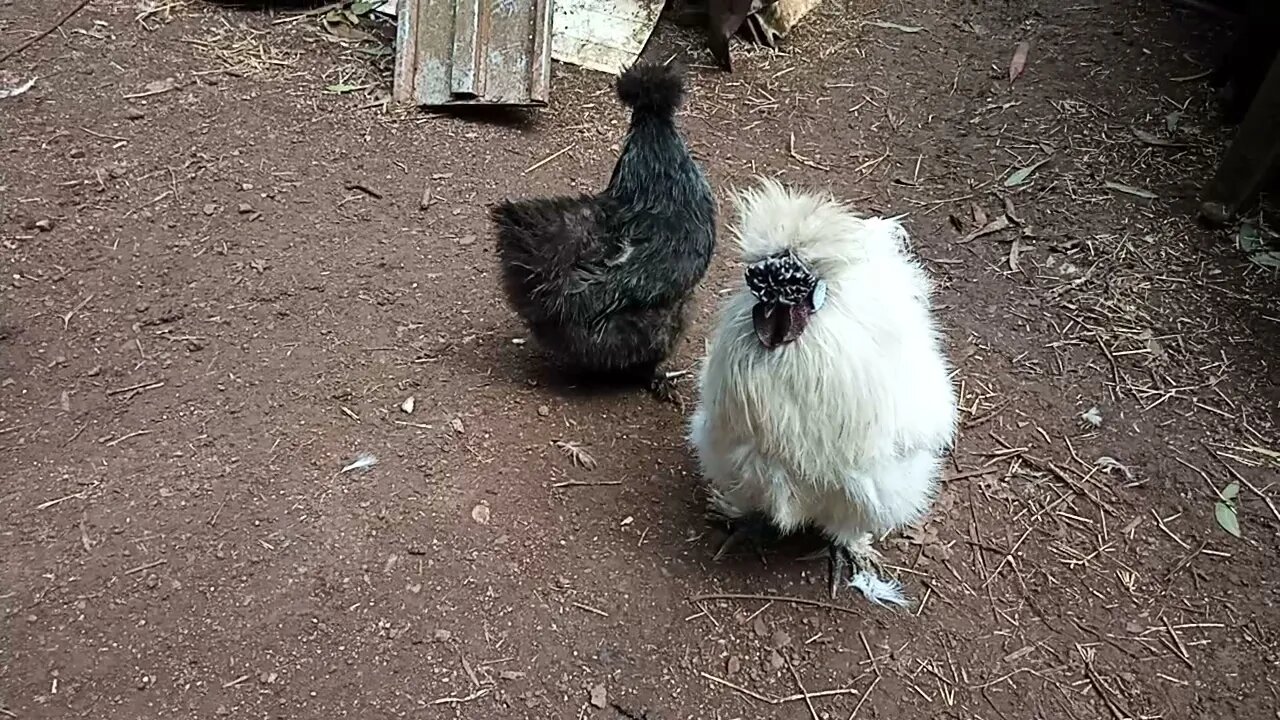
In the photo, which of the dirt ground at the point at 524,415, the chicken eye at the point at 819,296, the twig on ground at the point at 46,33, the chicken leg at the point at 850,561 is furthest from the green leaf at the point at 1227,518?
the twig on ground at the point at 46,33

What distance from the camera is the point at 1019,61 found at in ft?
19.0

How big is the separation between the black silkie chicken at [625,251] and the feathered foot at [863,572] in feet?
3.55

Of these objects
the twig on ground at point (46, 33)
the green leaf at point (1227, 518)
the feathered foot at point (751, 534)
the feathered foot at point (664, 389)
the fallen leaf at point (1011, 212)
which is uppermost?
the fallen leaf at point (1011, 212)

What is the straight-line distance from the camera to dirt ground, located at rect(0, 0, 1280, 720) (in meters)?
3.08

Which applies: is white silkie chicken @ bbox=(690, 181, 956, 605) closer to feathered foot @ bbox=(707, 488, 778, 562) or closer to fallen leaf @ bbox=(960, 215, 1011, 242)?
feathered foot @ bbox=(707, 488, 778, 562)

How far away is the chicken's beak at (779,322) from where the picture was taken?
107 inches

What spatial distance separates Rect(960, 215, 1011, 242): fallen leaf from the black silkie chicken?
161 cm

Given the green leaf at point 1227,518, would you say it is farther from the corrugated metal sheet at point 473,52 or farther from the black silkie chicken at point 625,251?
the corrugated metal sheet at point 473,52

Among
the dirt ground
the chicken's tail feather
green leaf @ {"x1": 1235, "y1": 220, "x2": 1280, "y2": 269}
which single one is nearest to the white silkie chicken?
the dirt ground

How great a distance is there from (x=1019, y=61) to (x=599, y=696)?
4.63 m

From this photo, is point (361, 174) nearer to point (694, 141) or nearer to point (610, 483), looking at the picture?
point (694, 141)

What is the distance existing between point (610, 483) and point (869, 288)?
1.32 m

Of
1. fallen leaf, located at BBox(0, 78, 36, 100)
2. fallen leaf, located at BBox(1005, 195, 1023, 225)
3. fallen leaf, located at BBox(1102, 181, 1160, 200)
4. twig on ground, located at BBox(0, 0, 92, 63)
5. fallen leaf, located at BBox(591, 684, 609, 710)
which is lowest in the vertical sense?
A: fallen leaf, located at BBox(591, 684, 609, 710)

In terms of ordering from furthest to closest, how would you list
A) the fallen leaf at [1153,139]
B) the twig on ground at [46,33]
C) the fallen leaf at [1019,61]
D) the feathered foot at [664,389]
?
the fallen leaf at [1019,61], the twig on ground at [46,33], the fallen leaf at [1153,139], the feathered foot at [664,389]
